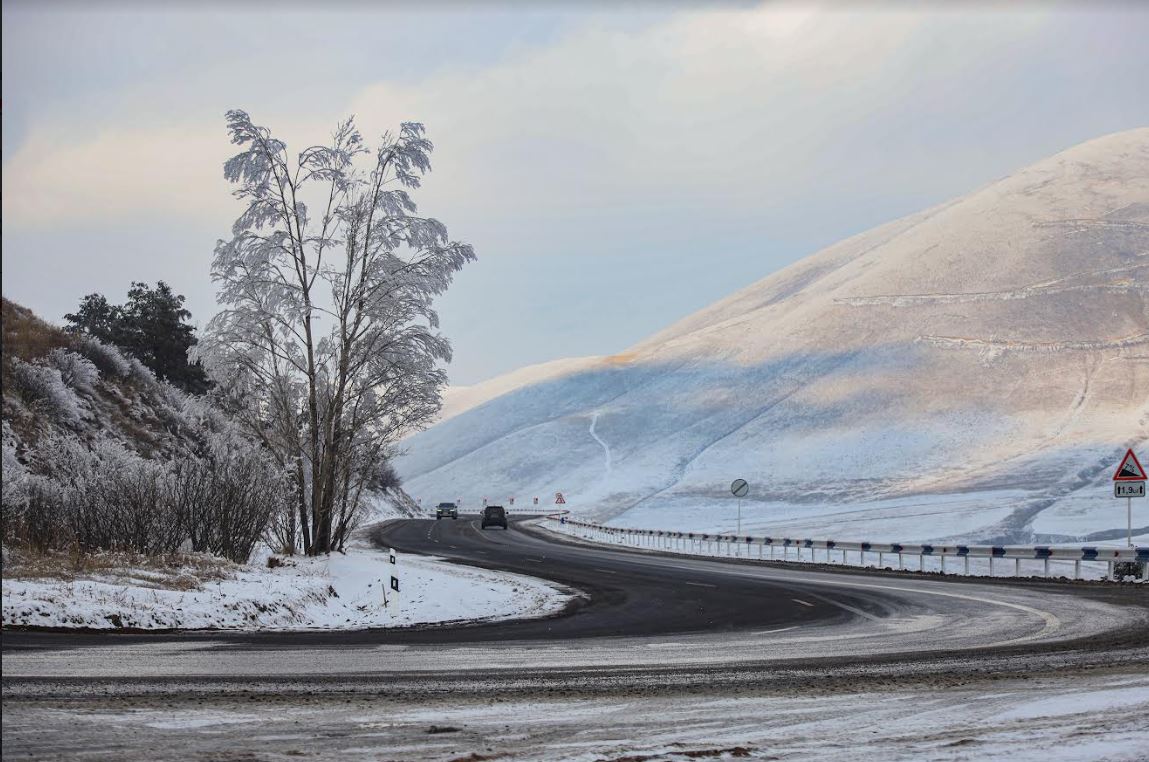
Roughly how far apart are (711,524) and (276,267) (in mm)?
71188

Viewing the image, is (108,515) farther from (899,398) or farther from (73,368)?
(899,398)

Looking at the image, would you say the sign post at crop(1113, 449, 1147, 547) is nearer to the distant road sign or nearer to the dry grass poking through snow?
the distant road sign

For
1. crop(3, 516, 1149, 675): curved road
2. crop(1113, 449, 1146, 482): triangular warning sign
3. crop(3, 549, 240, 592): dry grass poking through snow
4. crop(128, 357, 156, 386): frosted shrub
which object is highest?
crop(128, 357, 156, 386): frosted shrub

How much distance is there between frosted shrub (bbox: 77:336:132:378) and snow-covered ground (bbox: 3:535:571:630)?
18.9m

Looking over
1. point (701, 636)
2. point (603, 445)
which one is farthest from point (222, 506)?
point (603, 445)

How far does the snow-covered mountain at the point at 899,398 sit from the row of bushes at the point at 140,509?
194 feet

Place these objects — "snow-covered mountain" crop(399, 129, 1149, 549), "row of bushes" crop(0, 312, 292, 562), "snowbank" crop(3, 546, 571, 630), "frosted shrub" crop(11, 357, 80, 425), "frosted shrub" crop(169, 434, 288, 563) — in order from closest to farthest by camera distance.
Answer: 1. "snowbank" crop(3, 546, 571, 630)
2. "row of bushes" crop(0, 312, 292, 562)
3. "frosted shrub" crop(169, 434, 288, 563)
4. "frosted shrub" crop(11, 357, 80, 425)
5. "snow-covered mountain" crop(399, 129, 1149, 549)

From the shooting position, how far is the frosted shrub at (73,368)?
41562mm

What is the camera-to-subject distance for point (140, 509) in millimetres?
24781

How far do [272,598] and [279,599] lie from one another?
24 cm

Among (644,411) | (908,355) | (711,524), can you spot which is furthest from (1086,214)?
(711,524)

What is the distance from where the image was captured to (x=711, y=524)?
3947 inches

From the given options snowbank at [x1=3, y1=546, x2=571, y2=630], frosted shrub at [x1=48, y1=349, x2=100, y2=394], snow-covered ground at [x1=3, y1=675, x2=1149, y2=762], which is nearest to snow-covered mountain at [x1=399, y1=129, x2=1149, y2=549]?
frosted shrub at [x1=48, y1=349, x2=100, y2=394]

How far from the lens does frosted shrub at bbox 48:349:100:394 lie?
41.6m
